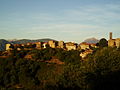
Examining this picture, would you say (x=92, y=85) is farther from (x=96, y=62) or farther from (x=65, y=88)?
(x=96, y=62)

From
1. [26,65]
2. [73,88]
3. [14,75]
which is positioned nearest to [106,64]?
[73,88]

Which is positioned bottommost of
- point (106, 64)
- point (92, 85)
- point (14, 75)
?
point (14, 75)

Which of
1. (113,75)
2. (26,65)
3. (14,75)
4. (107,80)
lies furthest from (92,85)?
(26,65)

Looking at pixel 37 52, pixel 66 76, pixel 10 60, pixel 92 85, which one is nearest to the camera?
pixel 92 85

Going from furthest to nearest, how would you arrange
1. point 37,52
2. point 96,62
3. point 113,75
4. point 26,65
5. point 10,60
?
1. point 37,52
2. point 10,60
3. point 26,65
4. point 96,62
5. point 113,75

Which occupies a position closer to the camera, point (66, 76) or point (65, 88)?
point (65, 88)

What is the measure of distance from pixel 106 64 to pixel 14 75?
3725 cm

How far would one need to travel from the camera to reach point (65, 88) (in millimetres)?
22422

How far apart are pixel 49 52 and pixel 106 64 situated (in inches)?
2325

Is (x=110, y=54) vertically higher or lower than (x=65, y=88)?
higher

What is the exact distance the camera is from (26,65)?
64.6m

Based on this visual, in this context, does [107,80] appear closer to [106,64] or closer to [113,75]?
[113,75]

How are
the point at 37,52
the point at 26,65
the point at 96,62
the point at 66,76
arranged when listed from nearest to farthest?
the point at 66,76 → the point at 96,62 → the point at 26,65 → the point at 37,52

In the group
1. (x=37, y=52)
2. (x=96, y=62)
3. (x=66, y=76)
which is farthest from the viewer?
(x=37, y=52)
